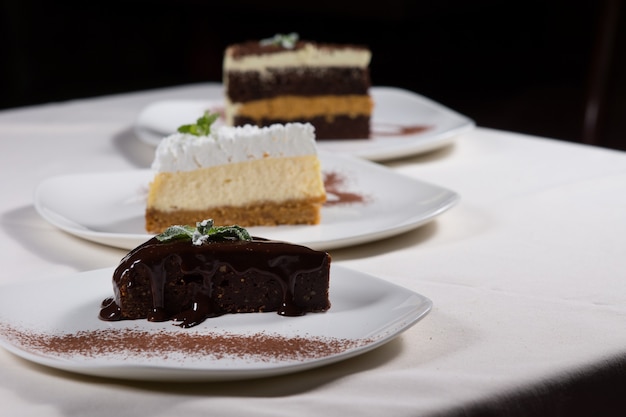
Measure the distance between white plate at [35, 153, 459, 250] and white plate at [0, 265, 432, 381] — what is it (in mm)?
293

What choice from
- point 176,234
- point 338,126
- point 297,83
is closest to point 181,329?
point 176,234

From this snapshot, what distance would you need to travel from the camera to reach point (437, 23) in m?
5.96

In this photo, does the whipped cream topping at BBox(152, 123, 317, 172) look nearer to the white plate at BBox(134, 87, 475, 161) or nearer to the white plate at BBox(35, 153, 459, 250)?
the white plate at BBox(35, 153, 459, 250)

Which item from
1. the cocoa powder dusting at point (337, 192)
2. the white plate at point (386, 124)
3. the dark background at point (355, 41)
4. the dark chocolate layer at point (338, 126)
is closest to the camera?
the cocoa powder dusting at point (337, 192)

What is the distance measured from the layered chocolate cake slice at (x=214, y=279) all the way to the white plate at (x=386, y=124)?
3.87ft

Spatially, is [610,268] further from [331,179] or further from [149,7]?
[149,7]

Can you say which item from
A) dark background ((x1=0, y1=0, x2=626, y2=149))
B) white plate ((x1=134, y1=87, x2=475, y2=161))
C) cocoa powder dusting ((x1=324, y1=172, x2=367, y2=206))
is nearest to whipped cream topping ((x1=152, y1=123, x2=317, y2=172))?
cocoa powder dusting ((x1=324, y1=172, x2=367, y2=206))

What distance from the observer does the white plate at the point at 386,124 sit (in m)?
2.85

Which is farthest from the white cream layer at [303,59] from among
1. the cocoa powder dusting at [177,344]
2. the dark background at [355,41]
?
the dark background at [355,41]

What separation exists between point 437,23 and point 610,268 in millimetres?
4242

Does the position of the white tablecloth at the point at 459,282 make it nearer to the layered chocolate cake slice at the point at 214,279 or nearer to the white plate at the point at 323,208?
the white plate at the point at 323,208

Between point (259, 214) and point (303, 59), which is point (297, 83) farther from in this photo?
point (259, 214)

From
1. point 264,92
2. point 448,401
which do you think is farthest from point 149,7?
point 448,401

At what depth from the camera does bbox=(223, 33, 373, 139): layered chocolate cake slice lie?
3248 millimetres
